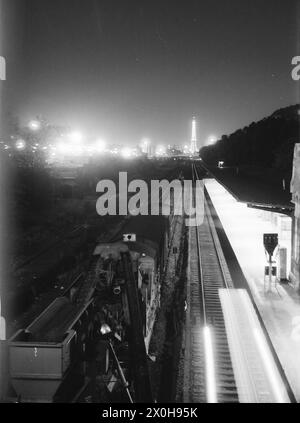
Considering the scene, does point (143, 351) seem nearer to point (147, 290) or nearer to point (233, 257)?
point (147, 290)

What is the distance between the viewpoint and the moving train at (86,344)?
5793 mm

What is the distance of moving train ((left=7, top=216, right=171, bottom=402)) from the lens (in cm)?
579

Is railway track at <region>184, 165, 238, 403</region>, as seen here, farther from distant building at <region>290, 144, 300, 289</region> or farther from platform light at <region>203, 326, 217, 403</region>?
distant building at <region>290, 144, 300, 289</region>

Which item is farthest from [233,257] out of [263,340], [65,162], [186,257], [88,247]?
[65,162]

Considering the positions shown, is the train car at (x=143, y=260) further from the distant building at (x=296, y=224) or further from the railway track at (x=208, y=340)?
the distant building at (x=296, y=224)

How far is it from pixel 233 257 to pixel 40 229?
1007cm

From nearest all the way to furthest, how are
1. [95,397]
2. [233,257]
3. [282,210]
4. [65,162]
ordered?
1. [95,397]
2. [282,210]
3. [233,257]
4. [65,162]

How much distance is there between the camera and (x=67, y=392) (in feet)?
19.5

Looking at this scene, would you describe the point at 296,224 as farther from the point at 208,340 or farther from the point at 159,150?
the point at 159,150

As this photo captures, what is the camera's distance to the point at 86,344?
6605mm

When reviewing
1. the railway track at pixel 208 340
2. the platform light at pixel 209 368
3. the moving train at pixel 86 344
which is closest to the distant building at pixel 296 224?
the railway track at pixel 208 340

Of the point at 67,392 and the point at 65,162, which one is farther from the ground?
the point at 65,162

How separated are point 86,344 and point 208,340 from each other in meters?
3.39

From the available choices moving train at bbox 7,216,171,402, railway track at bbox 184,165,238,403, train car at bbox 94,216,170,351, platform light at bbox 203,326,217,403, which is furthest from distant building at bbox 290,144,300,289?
moving train at bbox 7,216,171,402
